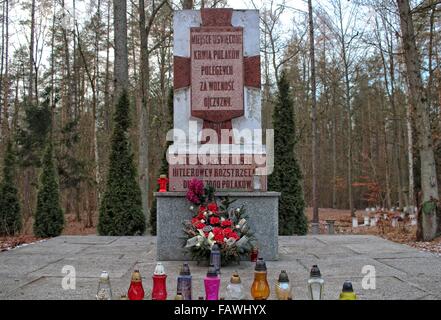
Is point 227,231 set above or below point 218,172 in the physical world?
below

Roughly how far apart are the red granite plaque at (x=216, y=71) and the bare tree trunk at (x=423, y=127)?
4487 millimetres

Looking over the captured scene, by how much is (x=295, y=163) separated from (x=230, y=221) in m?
5.75

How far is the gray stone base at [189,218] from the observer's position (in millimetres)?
6344

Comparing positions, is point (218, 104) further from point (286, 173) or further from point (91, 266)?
point (286, 173)

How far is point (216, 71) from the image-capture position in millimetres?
6848

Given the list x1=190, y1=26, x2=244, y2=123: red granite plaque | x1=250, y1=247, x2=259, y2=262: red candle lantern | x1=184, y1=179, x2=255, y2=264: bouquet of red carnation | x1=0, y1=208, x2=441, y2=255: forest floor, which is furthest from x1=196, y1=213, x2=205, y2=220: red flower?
x1=0, y1=208, x2=441, y2=255: forest floor

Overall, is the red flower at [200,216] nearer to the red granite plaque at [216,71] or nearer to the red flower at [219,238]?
the red flower at [219,238]

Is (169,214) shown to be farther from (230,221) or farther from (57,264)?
(57,264)

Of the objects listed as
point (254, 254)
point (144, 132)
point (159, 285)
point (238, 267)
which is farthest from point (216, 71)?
point (144, 132)

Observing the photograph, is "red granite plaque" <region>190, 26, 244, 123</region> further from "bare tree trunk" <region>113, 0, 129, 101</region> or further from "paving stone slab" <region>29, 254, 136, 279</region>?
"bare tree trunk" <region>113, 0, 129, 101</region>

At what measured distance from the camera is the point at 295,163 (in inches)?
444

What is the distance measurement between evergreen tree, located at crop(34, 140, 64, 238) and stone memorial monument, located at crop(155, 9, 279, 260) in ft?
18.6

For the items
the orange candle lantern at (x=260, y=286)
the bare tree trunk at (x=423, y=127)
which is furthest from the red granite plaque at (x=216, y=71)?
the bare tree trunk at (x=423, y=127)

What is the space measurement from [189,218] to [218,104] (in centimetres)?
170
